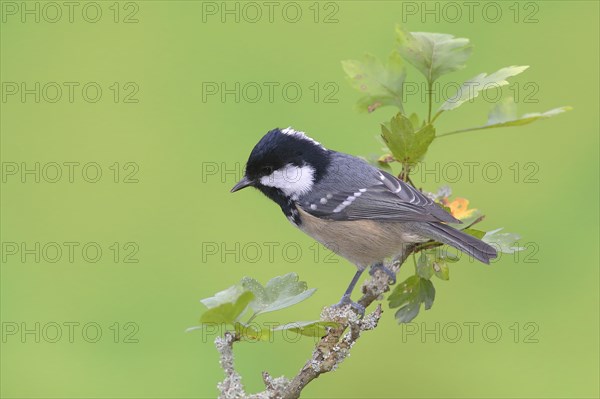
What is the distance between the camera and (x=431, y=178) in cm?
388

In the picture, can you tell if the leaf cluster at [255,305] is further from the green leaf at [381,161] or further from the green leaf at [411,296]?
the green leaf at [381,161]

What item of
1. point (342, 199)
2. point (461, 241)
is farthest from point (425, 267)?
point (342, 199)

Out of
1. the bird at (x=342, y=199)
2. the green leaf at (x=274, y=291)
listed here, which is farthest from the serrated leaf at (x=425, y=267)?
the green leaf at (x=274, y=291)

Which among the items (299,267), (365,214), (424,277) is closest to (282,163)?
(365,214)

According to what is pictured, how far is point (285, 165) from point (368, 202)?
335 mm

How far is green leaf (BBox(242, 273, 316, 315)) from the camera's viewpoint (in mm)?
1399

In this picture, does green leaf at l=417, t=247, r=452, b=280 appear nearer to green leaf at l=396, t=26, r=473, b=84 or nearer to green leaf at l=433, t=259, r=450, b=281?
green leaf at l=433, t=259, r=450, b=281

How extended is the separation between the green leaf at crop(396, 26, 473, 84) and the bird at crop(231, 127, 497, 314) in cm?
47

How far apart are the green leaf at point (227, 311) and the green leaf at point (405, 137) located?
2.14 ft

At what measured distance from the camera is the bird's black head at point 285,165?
2.29 metres

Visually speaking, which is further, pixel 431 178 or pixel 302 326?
pixel 431 178

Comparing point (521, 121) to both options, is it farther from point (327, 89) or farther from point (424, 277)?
point (327, 89)

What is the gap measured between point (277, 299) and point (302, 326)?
0.32 ft

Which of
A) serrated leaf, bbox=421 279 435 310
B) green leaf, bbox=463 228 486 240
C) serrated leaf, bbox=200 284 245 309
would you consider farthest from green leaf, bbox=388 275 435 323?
serrated leaf, bbox=200 284 245 309
